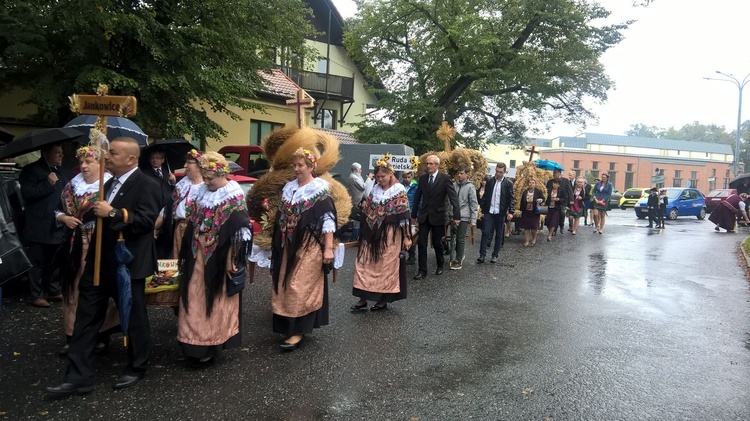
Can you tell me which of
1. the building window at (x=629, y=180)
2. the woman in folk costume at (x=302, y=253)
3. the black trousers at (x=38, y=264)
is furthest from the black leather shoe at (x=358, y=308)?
the building window at (x=629, y=180)

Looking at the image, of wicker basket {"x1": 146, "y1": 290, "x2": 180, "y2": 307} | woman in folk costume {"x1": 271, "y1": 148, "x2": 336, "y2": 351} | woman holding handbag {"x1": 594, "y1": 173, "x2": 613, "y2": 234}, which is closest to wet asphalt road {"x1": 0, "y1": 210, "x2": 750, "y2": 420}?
woman in folk costume {"x1": 271, "y1": 148, "x2": 336, "y2": 351}

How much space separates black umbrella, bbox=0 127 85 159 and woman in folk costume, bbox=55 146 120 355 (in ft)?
4.46

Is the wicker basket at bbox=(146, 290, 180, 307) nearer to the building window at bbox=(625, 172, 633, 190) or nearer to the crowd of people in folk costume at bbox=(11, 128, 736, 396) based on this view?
the crowd of people in folk costume at bbox=(11, 128, 736, 396)

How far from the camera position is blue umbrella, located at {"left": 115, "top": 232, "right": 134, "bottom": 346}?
386 cm

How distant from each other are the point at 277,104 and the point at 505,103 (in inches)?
476

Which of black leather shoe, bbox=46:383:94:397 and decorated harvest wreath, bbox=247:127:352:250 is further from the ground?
decorated harvest wreath, bbox=247:127:352:250

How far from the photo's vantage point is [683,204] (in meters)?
27.1

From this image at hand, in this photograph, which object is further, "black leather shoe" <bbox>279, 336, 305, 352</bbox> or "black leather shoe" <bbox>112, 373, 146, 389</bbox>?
"black leather shoe" <bbox>279, 336, 305, 352</bbox>

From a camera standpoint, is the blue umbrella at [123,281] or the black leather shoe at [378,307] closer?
the blue umbrella at [123,281]

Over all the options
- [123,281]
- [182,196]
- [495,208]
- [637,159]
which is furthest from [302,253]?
[637,159]

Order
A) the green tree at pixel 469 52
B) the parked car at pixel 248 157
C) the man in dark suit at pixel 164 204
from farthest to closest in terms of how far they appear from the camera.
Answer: the green tree at pixel 469 52, the parked car at pixel 248 157, the man in dark suit at pixel 164 204

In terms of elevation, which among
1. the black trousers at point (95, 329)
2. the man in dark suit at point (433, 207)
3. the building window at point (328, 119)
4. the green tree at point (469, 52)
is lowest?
the black trousers at point (95, 329)

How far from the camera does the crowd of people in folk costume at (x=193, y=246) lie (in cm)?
393

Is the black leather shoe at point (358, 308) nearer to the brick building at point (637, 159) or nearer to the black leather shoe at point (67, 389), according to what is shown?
the black leather shoe at point (67, 389)
